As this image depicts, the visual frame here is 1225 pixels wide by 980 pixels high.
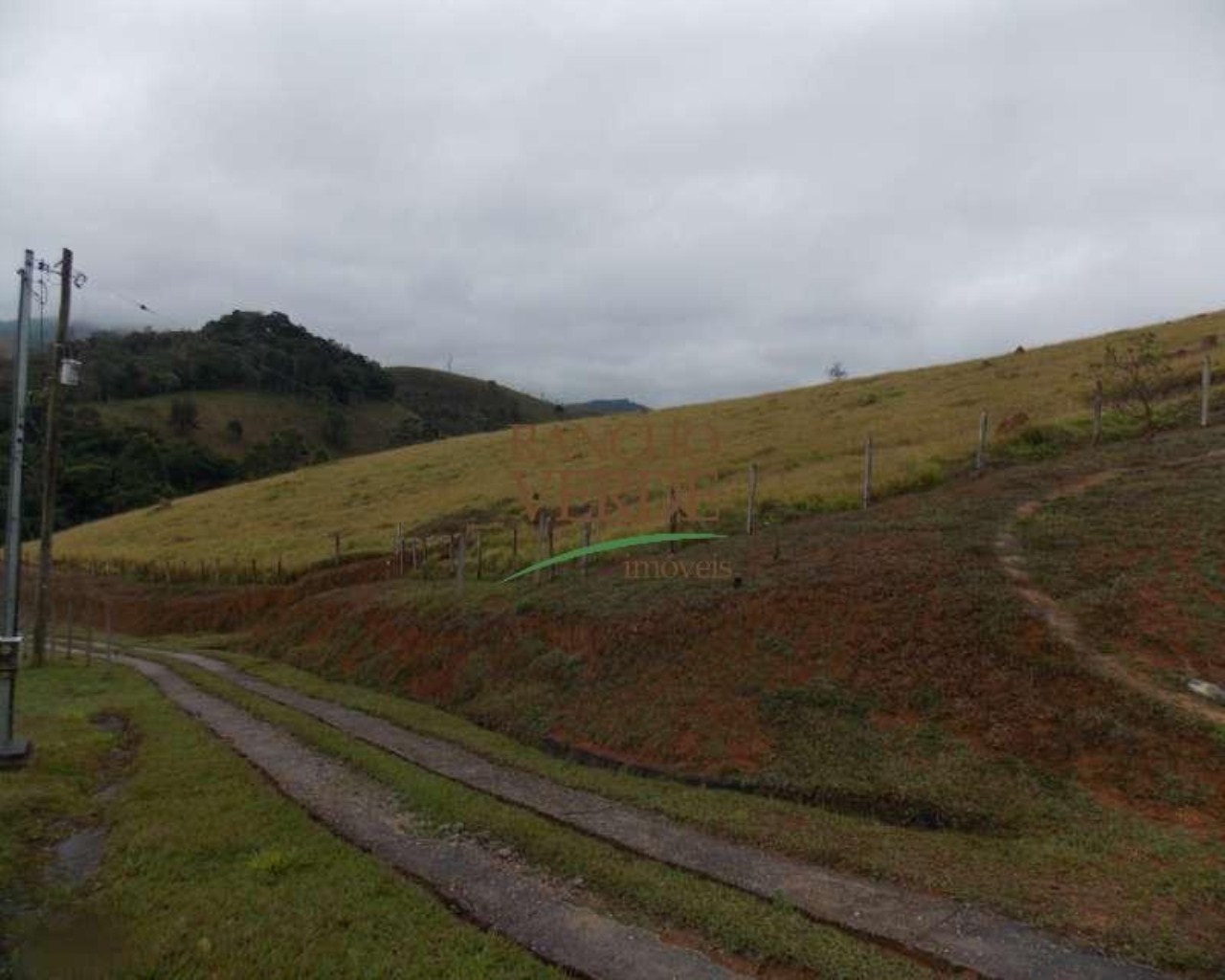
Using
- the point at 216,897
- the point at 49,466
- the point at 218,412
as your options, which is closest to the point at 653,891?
the point at 216,897

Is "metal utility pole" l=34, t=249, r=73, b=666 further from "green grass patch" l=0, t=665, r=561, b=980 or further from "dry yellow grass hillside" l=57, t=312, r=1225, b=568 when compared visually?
"green grass patch" l=0, t=665, r=561, b=980

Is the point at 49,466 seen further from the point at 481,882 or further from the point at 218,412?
the point at 218,412

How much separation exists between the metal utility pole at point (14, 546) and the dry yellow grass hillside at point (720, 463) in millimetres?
15154

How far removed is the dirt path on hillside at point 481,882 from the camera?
624 cm

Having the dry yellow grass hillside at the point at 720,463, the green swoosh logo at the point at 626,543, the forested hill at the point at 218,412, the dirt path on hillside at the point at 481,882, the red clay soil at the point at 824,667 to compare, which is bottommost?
the dirt path on hillside at the point at 481,882

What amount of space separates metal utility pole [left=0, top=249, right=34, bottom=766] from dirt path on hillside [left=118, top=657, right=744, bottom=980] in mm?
3013

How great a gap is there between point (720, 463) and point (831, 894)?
2831 centimetres

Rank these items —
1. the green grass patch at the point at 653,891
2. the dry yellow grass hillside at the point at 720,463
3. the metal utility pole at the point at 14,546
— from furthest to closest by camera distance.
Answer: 1. the dry yellow grass hillside at the point at 720,463
2. the metal utility pole at the point at 14,546
3. the green grass patch at the point at 653,891

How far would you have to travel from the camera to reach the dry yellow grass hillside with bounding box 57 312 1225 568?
2870 centimetres

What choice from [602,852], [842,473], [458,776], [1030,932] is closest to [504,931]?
[602,852]

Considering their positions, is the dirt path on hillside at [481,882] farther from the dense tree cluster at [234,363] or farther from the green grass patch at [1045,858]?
the dense tree cluster at [234,363]

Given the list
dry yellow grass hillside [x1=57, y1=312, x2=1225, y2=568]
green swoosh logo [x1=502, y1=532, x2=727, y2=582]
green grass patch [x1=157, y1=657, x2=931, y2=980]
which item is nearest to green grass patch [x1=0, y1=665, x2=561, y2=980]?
green grass patch [x1=157, y1=657, x2=931, y2=980]

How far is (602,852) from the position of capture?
8305 millimetres

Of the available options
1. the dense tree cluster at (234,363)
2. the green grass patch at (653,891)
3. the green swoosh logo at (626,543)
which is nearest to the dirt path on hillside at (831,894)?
the green grass patch at (653,891)
